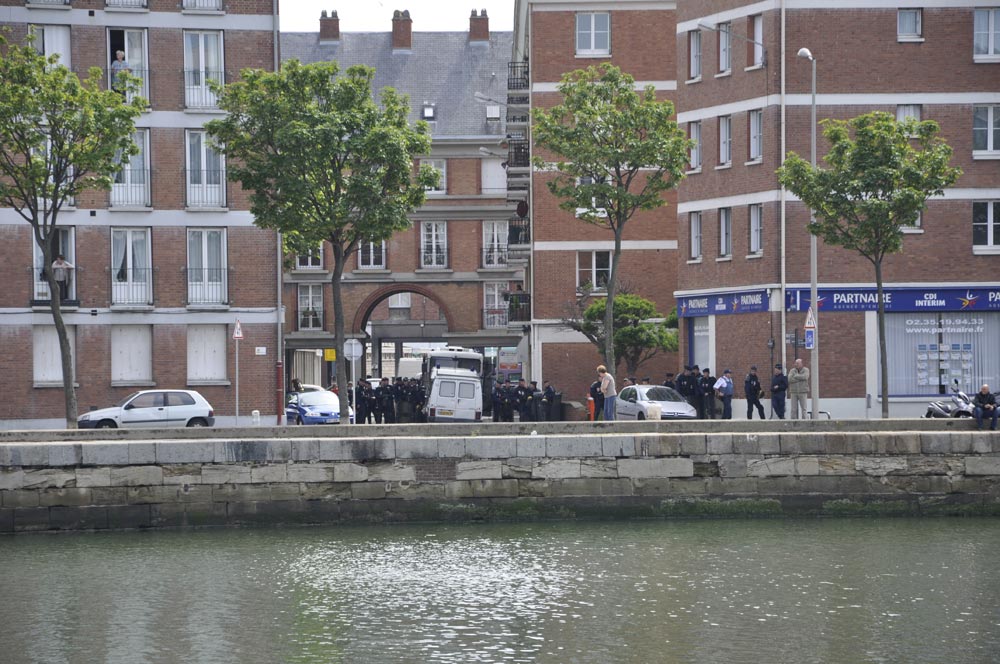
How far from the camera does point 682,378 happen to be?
38.6m

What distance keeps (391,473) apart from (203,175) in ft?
72.3

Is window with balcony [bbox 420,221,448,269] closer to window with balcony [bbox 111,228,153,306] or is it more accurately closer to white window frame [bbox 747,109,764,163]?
window with balcony [bbox 111,228,153,306]

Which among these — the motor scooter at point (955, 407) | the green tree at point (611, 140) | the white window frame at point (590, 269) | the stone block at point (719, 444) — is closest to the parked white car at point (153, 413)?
the green tree at point (611, 140)

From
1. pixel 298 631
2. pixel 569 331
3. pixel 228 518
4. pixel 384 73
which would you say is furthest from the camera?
pixel 384 73

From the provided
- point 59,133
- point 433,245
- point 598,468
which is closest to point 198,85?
point 59,133

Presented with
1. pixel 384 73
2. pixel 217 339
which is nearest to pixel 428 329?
pixel 384 73

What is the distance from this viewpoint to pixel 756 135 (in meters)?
41.5

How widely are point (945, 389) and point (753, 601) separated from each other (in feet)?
86.3

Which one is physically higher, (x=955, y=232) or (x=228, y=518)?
(x=955, y=232)

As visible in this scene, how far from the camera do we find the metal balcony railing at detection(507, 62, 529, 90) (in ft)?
191

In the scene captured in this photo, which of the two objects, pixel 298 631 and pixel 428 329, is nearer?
pixel 298 631

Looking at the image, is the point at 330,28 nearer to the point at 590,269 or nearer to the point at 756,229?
the point at 590,269

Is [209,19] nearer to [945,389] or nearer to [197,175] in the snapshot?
[197,175]

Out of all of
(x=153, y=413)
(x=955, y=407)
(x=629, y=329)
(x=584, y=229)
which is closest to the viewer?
(x=955, y=407)
